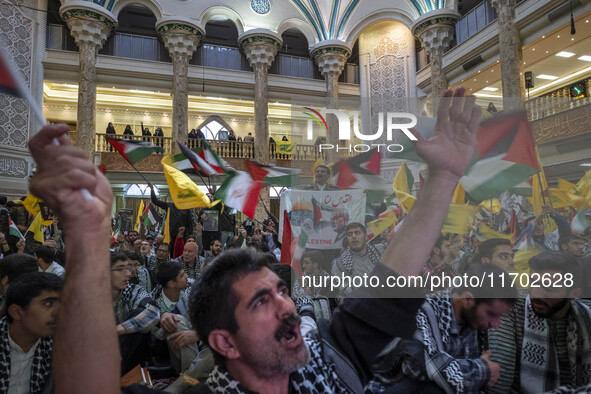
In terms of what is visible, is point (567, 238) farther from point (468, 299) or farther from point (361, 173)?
point (361, 173)

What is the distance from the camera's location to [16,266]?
2.87 m

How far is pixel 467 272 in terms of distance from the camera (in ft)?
5.86

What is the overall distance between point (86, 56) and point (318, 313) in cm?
1253

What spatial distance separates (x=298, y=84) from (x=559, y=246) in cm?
1332

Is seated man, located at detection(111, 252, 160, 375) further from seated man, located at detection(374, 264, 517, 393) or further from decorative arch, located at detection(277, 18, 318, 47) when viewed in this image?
decorative arch, located at detection(277, 18, 318, 47)

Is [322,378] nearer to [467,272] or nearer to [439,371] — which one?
[439,371]

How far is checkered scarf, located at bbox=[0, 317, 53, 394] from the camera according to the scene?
184 cm

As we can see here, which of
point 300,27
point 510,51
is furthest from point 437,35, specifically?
point 300,27

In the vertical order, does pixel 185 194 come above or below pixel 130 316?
above

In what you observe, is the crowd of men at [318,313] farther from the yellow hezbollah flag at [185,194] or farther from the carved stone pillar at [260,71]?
the carved stone pillar at [260,71]

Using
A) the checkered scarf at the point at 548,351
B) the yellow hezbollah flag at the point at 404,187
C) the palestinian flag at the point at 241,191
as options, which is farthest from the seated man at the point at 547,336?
the palestinian flag at the point at 241,191

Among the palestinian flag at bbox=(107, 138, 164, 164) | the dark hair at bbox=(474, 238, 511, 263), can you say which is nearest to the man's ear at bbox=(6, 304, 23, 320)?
the dark hair at bbox=(474, 238, 511, 263)

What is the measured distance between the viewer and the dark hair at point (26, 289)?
1.92m

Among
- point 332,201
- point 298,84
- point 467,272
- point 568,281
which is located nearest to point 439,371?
point 467,272
